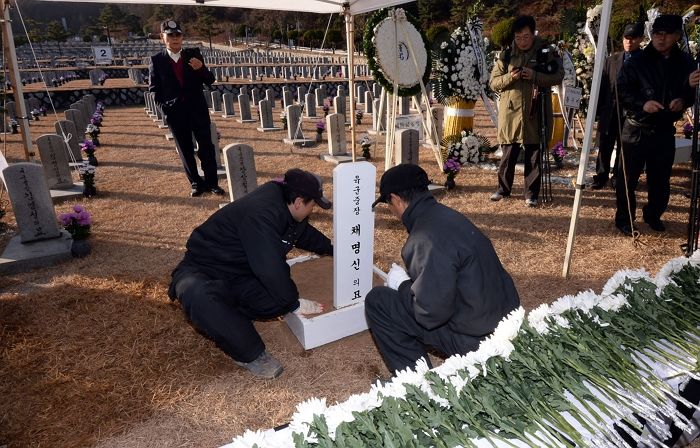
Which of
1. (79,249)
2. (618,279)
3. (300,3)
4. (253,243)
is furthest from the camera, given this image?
(300,3)

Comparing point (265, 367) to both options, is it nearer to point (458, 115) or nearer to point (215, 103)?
point (458, 115)

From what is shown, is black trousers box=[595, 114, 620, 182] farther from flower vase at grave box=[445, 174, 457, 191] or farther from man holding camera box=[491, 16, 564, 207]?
flower vase at grave box=[445, 174, 457, 191]

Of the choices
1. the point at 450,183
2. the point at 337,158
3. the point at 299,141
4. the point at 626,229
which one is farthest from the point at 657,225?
the point at 299,141

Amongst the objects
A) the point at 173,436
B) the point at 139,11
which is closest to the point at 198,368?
the point at 173,436

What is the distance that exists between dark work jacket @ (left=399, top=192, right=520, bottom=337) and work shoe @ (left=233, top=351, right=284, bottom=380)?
1.40 meters

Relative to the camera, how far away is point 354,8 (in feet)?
19.3

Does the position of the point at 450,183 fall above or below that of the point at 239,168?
below

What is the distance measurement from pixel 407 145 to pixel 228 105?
1040 cm

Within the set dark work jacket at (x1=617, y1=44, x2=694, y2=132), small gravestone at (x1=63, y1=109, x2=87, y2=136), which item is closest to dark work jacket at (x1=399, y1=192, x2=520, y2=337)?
dark work jacket at (x1=617, y1=44, x2=694, y2=132)

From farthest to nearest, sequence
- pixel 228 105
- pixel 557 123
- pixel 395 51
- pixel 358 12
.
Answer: pixel 228 105 < pixel 557 123 < pixel 395 51 < pixel 358 12

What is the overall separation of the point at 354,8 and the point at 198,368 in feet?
15.8

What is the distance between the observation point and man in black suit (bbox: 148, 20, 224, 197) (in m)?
6.85

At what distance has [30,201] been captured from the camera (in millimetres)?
5539

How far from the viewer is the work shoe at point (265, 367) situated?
342 cm
